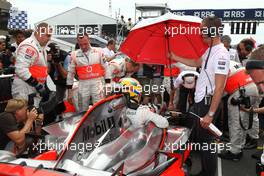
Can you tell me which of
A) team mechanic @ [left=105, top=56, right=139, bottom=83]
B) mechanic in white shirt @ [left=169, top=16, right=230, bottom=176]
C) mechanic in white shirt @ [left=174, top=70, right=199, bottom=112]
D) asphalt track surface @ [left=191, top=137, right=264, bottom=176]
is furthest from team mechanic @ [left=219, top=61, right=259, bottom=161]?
team mechanic @ [left=105, top=56, right=139, bottom=83]

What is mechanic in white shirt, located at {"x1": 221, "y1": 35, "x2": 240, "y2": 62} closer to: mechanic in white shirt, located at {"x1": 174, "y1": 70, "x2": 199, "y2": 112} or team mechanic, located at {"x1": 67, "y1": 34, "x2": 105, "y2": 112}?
mechanic in white shirt, located at {"x1": 174, "y1": 70, "x2": 199, "y2": 112}

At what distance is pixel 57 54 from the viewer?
611 centimetres

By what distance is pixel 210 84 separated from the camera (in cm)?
318

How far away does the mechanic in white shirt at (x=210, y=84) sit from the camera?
3.01 m

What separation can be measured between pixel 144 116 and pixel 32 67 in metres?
2.15

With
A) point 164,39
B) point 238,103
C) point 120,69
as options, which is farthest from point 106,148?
point 120,69

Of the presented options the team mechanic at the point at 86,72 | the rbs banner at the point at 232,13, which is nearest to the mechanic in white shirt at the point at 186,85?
the team mechanic at the point at 86,72

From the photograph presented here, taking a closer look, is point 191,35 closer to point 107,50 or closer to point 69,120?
point 69,120

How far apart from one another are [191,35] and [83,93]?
7.01 feet

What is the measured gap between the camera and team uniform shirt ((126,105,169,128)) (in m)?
2.85

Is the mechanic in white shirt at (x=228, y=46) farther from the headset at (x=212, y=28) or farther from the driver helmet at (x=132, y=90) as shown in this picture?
the driver helmet at (x=132, y=90)

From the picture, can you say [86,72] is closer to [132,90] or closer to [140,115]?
[132,90]

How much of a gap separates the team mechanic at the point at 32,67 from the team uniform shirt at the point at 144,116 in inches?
72.0

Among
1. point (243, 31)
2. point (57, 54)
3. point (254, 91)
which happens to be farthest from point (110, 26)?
point (254, 91)
